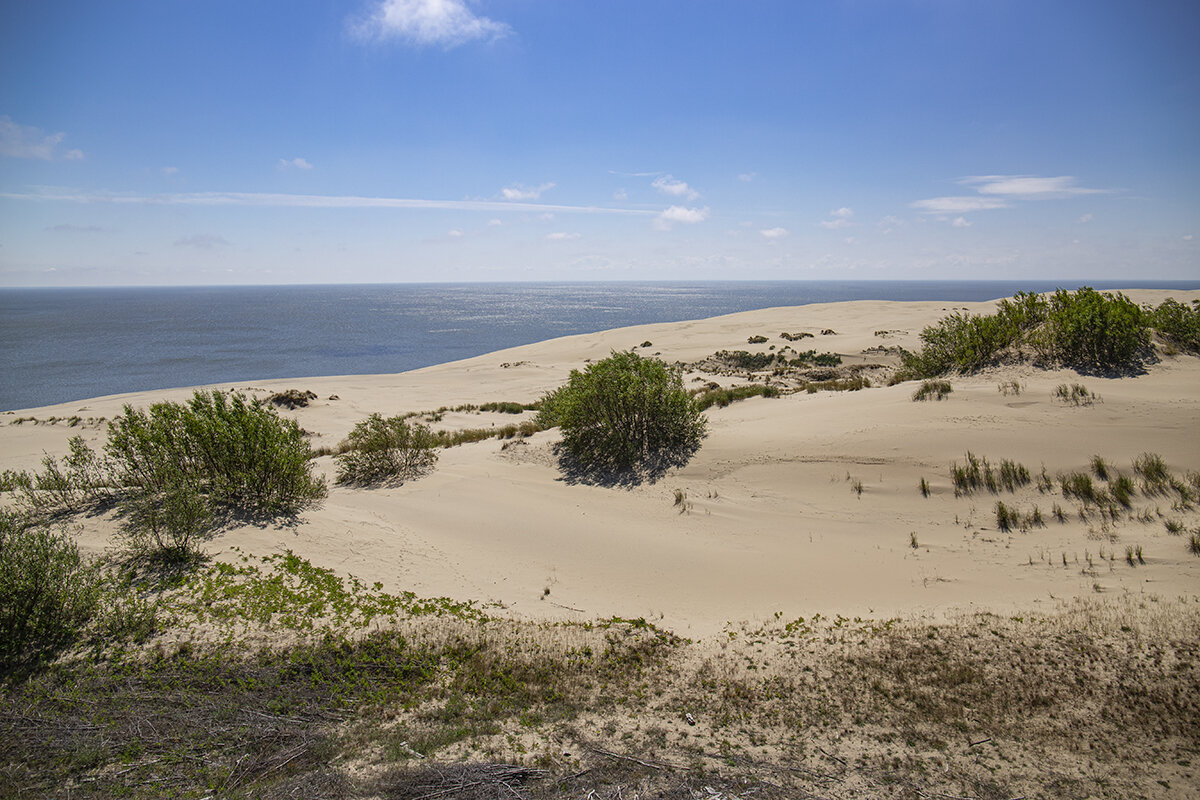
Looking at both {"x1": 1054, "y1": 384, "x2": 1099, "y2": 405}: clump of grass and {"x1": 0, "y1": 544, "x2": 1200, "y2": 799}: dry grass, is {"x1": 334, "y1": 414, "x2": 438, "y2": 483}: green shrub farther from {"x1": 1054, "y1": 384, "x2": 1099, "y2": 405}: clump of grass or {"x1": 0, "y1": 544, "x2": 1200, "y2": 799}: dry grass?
{"x1": 1054, "y1": 384, "x2": 1099, "y2": 405}: clump of grass

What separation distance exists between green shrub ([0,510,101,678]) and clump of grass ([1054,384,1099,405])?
55.1 feet

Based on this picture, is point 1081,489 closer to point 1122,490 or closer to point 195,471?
point 1122,490

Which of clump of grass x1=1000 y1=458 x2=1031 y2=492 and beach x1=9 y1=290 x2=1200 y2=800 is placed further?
clump of grass x1=1000 y1=458 x2=1031 y2=492

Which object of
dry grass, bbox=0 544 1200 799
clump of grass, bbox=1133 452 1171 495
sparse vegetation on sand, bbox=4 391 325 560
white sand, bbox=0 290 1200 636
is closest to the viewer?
dry grass, bbox=0 544 1200 799

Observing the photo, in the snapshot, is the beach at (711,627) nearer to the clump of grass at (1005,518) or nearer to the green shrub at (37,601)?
the clump of grass at (1005,518)

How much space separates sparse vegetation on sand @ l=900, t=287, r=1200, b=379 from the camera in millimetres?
13641

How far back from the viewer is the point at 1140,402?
1131 cm

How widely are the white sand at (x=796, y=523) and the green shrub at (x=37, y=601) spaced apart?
5.93 feet

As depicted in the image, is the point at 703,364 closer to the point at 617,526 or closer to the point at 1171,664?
the point at 617,526

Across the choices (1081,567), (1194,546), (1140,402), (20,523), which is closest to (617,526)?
(1081,567)

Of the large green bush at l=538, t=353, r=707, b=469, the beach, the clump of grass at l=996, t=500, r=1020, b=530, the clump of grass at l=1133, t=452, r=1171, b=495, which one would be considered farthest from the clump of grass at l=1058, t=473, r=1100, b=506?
the large green bush at l=538, t=353, r=707, b=469

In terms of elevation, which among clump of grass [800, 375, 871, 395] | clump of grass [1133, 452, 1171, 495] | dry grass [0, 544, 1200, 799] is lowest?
dry grass [0, 544, 1200, 799]

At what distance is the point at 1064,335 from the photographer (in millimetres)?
13883

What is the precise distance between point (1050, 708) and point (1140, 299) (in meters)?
47.1
